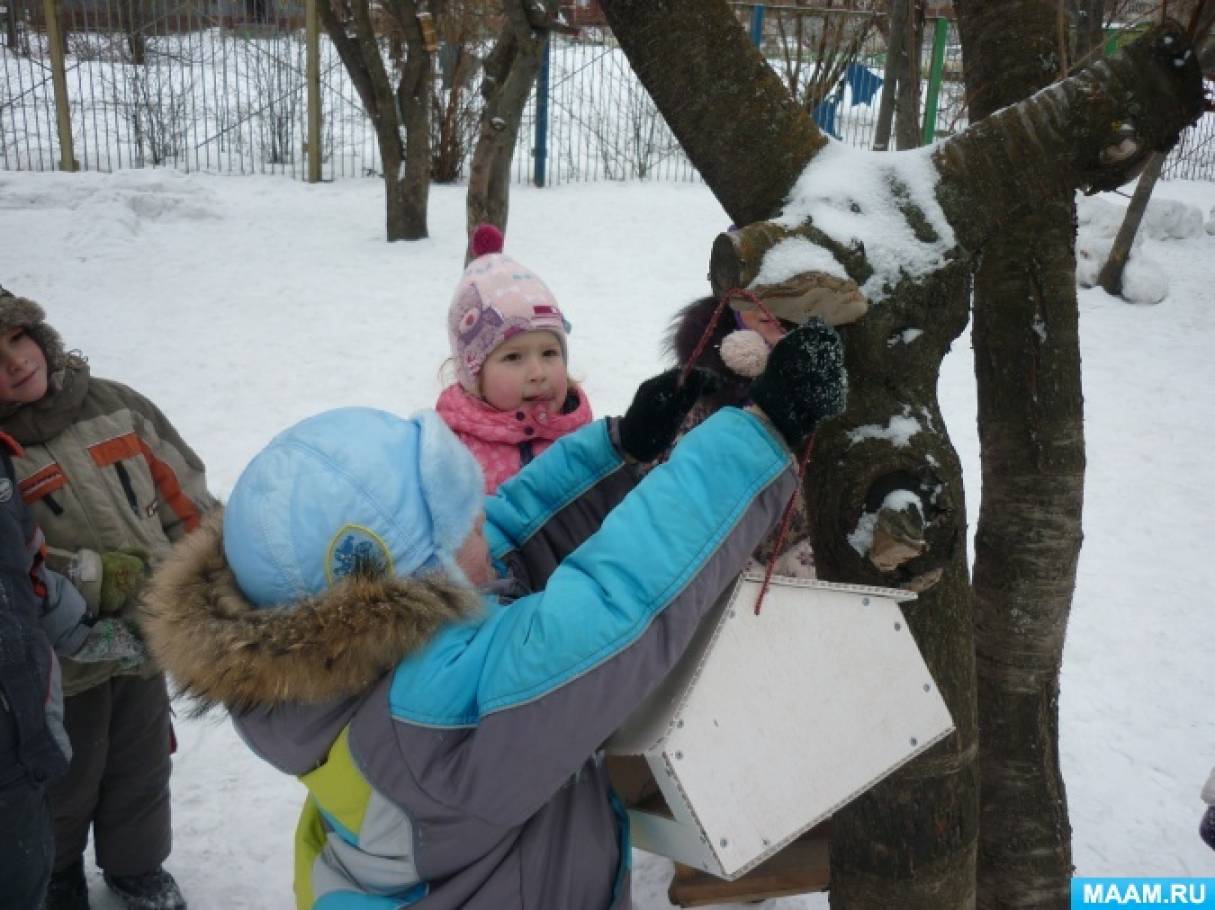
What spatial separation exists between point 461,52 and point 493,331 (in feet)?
33.9

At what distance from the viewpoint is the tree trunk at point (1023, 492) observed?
1.92 meters

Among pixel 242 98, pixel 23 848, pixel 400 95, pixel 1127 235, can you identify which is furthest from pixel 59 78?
pixel 23 848

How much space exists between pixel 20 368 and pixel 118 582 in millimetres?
498

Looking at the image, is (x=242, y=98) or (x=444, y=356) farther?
(x=242, y=98)

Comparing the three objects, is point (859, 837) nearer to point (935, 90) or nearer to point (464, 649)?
point (464, 649)

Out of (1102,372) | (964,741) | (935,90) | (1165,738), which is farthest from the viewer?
(935,90)

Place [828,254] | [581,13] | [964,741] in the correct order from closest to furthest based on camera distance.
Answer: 1. [828,254]
2. [964,741]
3. [581,13]

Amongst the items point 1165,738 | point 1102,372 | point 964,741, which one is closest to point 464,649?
point 964,741

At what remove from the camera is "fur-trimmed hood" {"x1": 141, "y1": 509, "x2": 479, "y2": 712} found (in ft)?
3.75

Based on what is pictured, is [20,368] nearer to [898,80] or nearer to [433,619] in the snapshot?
[433,619]

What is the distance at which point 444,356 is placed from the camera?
21.5ft

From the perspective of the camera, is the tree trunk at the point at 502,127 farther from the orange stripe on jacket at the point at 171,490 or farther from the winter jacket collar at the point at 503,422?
the orange stripe on jacket at the point at 171,490

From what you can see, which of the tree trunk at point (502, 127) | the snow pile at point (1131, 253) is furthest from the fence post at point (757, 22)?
the tree trunk at point (502, 127)

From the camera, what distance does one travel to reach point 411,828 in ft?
4.04
